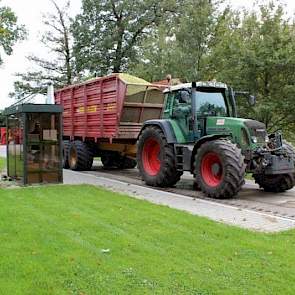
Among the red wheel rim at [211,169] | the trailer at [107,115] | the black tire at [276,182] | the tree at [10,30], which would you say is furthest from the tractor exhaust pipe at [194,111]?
the tree at [10,30]

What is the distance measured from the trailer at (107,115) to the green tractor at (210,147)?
1631mm

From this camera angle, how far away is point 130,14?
36062 mm

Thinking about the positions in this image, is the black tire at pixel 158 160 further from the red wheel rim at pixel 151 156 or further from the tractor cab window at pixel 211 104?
the tractor cab window at pixel 211 104

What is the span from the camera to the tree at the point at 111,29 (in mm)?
35812

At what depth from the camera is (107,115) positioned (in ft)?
47.3

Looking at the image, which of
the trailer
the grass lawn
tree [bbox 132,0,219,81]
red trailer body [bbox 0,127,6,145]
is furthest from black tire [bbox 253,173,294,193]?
red trailer body [bbox 0,127,6,145]

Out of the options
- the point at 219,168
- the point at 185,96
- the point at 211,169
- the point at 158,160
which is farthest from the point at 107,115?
the point at 219,168

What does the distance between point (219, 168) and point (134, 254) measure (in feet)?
16.6

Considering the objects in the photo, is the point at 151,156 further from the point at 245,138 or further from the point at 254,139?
the point at 254,139

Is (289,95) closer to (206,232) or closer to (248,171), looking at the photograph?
(248,171)

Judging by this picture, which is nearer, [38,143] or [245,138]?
[245,138]

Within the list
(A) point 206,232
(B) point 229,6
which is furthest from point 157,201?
(B) point 229,6

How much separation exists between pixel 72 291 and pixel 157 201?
5332mm

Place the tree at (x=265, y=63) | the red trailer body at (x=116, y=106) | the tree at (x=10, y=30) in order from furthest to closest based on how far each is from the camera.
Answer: the tree at (x=10, y=30) < the tree at (x=265, y=63) < the red trailer body at (x=116, y=106)
